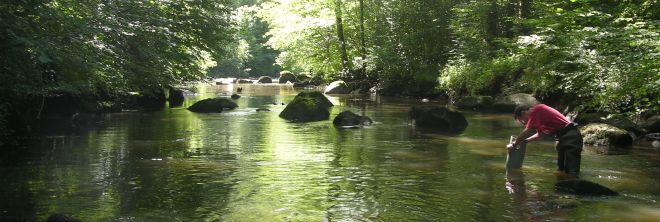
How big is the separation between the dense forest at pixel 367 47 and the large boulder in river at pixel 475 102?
1.13 metres

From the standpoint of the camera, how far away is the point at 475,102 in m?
27.3

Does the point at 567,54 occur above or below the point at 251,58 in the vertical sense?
below

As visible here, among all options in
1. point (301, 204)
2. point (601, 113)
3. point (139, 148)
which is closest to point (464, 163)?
point (301, 204)

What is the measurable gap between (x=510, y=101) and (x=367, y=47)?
1612 centimetres


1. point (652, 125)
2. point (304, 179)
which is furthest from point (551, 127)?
point (652, 125)

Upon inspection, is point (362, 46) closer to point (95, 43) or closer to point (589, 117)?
point (589, 117)

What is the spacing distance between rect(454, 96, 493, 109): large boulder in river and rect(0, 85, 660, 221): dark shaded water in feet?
30.8

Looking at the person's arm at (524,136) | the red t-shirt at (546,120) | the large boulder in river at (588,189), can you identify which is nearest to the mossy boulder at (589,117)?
the red t-shirt at (546,120)

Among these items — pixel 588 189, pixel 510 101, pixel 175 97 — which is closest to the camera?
pixel 588 189

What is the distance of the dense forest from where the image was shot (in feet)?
39.0

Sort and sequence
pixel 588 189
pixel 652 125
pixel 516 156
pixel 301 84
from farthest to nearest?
pixel 301 84
pixel 652 125
pixel 516 156
pixel 588 189

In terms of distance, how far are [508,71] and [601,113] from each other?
29.5ft

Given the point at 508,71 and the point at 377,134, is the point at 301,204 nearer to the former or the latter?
the point at 377,134

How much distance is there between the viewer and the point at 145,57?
1703 centimetres
